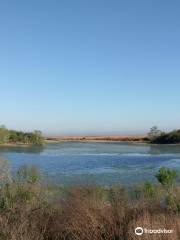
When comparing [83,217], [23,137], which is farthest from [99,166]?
[23,137]

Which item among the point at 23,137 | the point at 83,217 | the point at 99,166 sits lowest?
the point at 99,166

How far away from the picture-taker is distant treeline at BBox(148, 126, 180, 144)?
9111 cm

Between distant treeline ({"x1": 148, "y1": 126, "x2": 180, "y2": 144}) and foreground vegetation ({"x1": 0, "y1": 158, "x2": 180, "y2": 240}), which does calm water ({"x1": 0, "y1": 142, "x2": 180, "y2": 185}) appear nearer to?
foreground vegetation ({"x1": 0, "y1": 158, "x2": 180, "y2": 240})

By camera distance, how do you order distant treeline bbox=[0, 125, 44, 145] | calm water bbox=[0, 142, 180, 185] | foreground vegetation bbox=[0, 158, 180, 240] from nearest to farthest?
1. foreground vegetation bbox=[0, 158, 180, 240]
2. calm water bbox=[0, 142, 180, 185]
3. distant treeline bbox=[0, 125, 44, 145]

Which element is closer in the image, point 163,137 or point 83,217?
point 83,217

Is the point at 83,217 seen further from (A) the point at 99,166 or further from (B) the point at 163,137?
(B) the point at 163,137

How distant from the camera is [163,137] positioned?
318 feet

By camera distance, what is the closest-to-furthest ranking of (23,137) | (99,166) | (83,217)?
1. (83,217)
2. (99,166)
3. (23,137)

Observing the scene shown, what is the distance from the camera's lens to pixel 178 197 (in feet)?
32.2

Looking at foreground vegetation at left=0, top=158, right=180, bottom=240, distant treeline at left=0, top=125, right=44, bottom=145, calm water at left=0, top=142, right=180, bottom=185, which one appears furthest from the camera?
distant treeline at left=0, top=125, right=44, bottom=145

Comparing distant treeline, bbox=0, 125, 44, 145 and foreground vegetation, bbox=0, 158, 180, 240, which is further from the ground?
distant treeline, bbox=0, 125, 44, 145

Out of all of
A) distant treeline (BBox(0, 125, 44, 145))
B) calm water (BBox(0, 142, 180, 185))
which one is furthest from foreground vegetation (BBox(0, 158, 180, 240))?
distant treeline (BBox(0, 125, 44, 145))

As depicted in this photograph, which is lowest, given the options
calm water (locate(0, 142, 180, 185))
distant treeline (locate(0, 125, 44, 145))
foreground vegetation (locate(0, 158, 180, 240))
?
calm water (locate(0, 142, 180, 185))

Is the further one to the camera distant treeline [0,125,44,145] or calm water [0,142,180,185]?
distant treeline [0,125,44,145]
